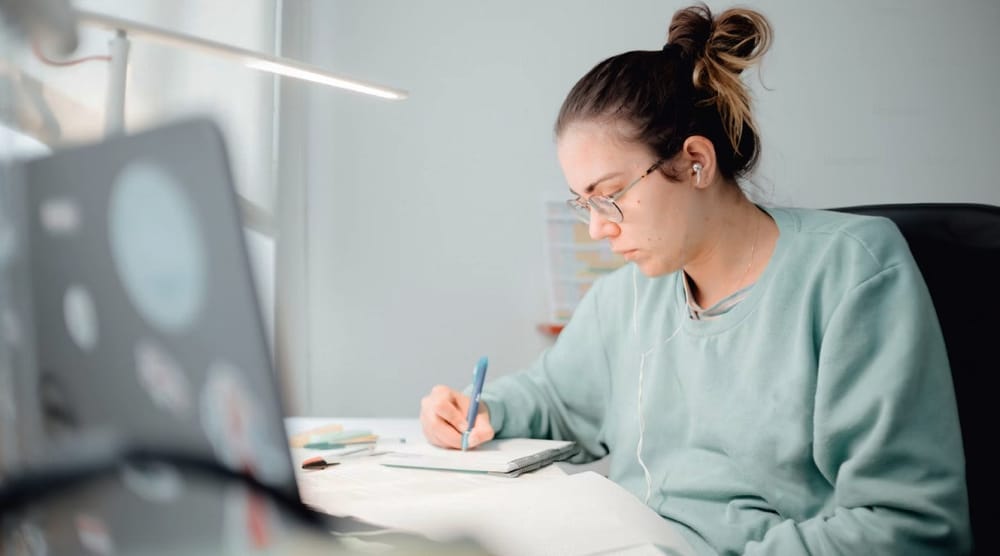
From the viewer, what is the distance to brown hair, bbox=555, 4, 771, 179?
1055 mm

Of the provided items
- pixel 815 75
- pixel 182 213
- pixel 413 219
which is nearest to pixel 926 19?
pixel 815 75

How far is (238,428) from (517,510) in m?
0.43

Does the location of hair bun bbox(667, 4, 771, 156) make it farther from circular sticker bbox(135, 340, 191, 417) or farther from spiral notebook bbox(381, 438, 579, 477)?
circular sticker bbox(135, 340, 191, 417)

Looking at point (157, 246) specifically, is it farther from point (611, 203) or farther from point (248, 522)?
point (611, 203)

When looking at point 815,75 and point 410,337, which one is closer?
point 410,337

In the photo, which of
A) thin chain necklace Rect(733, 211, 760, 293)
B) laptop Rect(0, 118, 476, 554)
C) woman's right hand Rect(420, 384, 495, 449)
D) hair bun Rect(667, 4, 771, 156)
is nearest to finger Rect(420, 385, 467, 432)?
woman's right hand Rect(420, 384, 495, 449)

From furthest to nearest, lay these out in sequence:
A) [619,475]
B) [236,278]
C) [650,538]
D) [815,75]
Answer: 1. [815,75]
2. [619,475]
3. [650,538]
4. [236,278]

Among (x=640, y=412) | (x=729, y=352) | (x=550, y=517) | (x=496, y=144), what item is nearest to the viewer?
(x=550, y=517)

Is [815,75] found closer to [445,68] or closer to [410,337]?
[445,68]

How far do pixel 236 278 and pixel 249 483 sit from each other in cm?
9

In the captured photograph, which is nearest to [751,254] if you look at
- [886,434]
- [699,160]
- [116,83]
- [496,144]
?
[699,160]

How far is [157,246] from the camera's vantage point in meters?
0.34

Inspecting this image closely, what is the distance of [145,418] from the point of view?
0.36 m

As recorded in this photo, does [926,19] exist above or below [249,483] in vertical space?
above
